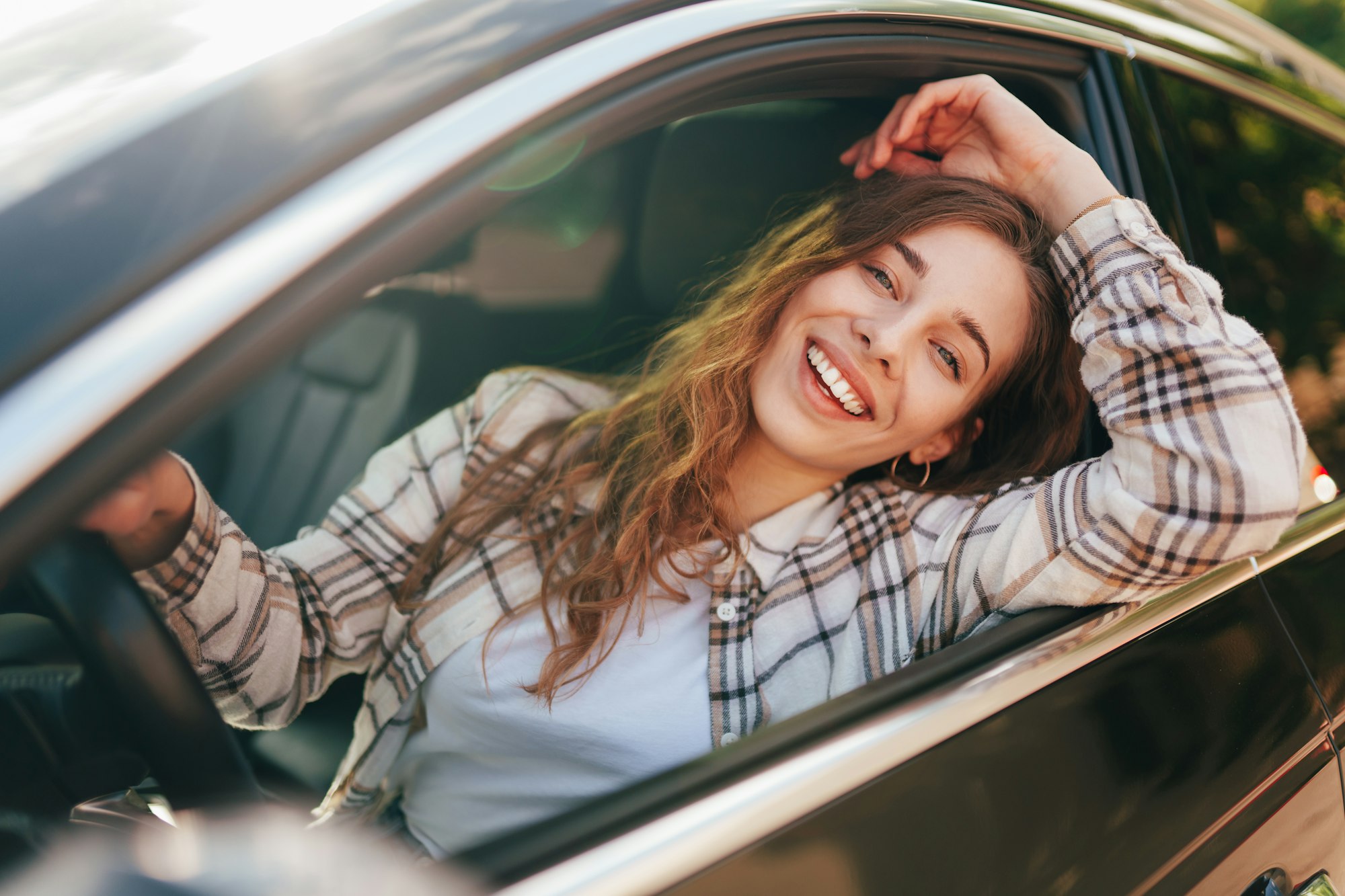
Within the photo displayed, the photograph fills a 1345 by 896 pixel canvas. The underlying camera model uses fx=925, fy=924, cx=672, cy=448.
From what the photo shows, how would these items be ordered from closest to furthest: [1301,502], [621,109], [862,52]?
[621,109]
[862,52]
[1301,502]

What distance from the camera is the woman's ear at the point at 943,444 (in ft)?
5.19

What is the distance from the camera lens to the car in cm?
63

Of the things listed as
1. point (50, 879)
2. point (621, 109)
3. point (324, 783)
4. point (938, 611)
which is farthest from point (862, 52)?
point (324, 783)

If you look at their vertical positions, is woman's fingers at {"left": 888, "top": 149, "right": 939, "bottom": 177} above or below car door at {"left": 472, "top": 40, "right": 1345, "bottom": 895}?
above

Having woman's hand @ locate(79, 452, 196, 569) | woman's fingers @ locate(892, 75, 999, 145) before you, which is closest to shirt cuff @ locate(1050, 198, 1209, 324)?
woman's fingers @ locate(892, 75, 999, 145)

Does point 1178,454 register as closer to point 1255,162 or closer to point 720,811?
point 720,811

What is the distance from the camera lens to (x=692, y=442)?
1.46 meters

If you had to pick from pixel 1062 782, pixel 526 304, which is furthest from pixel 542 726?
pixel 526 304

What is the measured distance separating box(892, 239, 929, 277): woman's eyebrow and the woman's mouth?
0.20m

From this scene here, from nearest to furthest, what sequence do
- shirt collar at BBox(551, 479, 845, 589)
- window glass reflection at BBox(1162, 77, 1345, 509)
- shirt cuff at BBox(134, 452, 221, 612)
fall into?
shirt cuff at BBox(134, 452, 221, 612) < shirt collar at BBox(551, 479, 845, 589) < window glass reflection at BBox(1162, 77, 1345, 509)

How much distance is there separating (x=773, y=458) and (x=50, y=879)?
1.11m

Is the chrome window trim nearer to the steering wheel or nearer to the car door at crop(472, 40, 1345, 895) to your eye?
the car door at crop(472, 40, 1345, 895)

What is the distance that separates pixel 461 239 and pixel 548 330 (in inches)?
46.1

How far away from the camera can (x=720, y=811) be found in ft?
2.53
